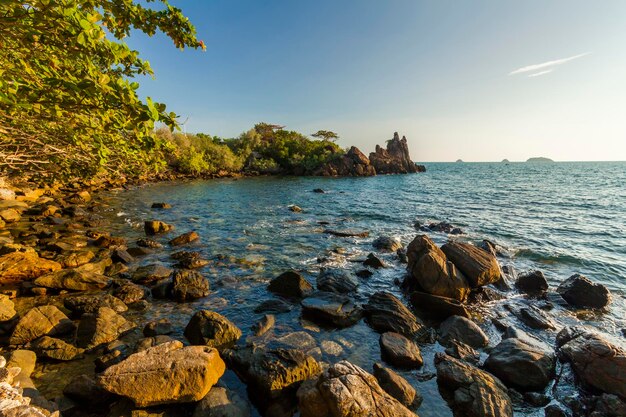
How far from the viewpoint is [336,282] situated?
12.4 m

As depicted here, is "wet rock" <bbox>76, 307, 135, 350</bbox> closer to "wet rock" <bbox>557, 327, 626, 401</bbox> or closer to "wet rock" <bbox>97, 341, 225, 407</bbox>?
"wet rock" <bbox>97, 341, 225, 407</bbox>

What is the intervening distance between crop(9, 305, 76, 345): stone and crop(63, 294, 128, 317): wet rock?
0.90 metres

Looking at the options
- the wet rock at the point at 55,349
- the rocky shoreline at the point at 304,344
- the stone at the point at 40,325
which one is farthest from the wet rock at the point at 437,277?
the stone at the point at 40,325

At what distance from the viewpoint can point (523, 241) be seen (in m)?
20.7

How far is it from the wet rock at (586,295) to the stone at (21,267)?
2135cm

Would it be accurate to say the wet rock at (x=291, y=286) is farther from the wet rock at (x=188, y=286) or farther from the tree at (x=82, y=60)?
the tree at (x=82, y=60)

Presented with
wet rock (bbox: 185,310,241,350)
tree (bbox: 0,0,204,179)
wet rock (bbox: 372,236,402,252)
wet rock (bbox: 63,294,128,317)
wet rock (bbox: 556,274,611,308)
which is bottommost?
wet rock (bbox: 556,274,611,308)

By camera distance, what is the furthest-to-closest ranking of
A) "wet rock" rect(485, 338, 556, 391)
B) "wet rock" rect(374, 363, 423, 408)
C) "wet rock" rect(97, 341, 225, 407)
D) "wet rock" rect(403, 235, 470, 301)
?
"wet rock" rect(403, 235, 470, 301) < "wet rock" rect(485, 338, 556, 391) < "wet rock" rect(374, 363, 423, 408) < "wet rock" rect(97, 341, 225, 407)

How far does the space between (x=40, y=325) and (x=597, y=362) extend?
14668 millimetres

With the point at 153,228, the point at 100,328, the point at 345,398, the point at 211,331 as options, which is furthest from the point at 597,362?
the point at 153,228

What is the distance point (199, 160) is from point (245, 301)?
63.2 metres

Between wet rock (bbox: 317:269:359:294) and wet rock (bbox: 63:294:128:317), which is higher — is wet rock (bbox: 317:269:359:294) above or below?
below

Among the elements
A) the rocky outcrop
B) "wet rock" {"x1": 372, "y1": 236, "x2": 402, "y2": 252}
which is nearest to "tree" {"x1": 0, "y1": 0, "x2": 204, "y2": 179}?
"wet rock" {"x1": 372, "y1": 236, "x2": 402, "y2": 252}

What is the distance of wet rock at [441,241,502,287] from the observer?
12047 mm
